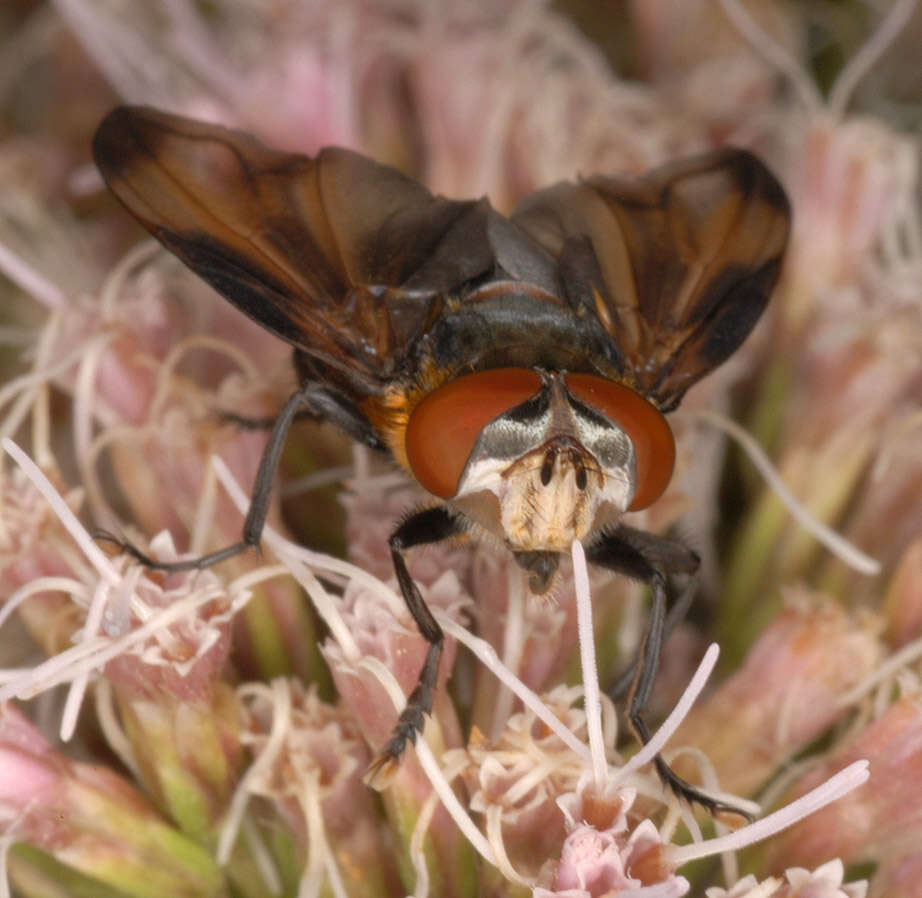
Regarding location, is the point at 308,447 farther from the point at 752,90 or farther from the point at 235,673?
the point at 752,90

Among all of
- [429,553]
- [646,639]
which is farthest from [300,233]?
[646,639]

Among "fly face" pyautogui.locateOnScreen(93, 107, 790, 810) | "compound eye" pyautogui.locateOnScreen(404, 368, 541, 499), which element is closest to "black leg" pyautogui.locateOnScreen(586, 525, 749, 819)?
"fly face" pyautogui.locateOnScreen(93, 107, 790, 810)

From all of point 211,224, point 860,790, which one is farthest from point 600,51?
point 860,790

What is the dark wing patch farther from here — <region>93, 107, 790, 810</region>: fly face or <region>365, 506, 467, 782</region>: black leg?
<region>365, 506, 467, 782</region>: black leg

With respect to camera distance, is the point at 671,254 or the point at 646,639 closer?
the point at 646,639

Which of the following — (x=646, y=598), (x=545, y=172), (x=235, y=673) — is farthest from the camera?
(x=545, y=172)

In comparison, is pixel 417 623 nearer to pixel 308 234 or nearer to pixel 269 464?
pixel 269 464

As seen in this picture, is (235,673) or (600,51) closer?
(235,673)
